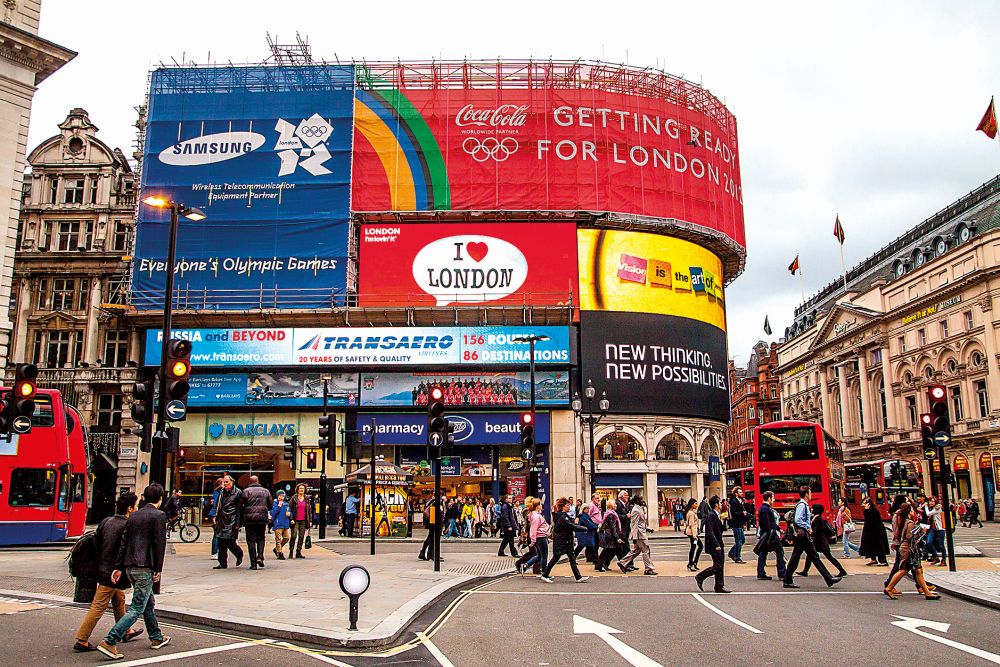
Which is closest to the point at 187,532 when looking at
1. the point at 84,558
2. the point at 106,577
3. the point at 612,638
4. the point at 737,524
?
the point at 737,524

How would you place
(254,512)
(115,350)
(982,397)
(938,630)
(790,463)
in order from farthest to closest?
(982,397), (115,350), (790,463), (254,512), (938,630)

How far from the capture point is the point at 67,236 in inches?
1754

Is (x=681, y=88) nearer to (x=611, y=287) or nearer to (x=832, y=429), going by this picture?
(x=611, y=287)

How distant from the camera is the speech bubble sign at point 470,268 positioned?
1731 inches

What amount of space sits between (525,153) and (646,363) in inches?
514

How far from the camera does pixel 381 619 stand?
10.6 meters

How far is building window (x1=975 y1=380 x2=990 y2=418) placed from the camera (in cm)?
5775

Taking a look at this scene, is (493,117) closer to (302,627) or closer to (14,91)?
(14,91)

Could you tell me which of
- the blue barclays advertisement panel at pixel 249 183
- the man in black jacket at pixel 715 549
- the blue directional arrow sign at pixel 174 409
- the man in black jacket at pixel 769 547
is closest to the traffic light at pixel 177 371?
the blue directional arrow sign at pixel 174 409

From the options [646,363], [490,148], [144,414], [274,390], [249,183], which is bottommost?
[144,414]

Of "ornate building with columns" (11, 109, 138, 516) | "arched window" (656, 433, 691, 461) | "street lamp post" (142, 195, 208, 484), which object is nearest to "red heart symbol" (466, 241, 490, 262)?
"arched window" (656, 433, 691, 461)

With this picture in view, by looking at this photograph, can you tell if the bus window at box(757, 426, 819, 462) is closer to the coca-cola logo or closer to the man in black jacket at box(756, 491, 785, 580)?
the man in black jacket at box(756, 491, 785, 580)

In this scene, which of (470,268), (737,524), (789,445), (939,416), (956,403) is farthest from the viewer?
(956,403)

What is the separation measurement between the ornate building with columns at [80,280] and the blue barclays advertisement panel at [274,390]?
418cm
